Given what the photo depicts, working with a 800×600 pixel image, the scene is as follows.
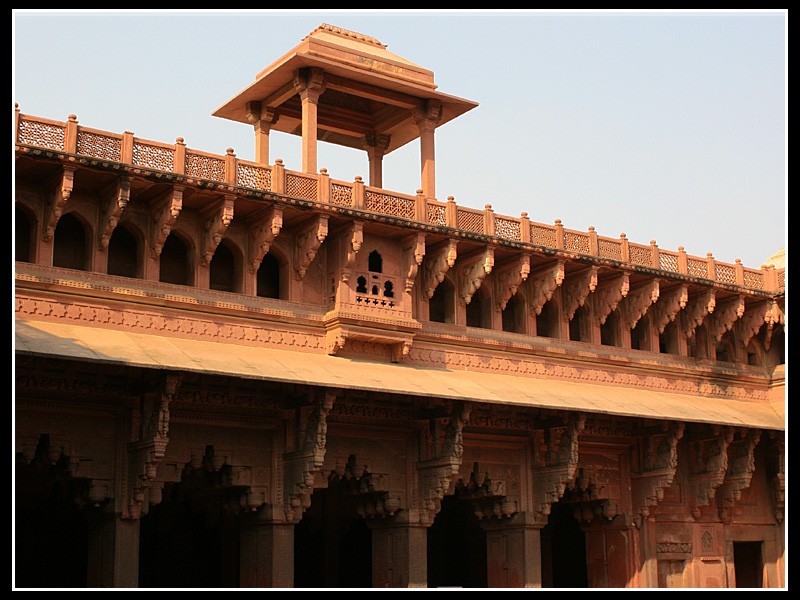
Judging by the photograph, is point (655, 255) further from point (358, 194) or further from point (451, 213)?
point (358, 194)

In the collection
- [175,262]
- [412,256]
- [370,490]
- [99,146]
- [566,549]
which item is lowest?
[566,549]

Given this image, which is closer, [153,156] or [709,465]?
[153,156]

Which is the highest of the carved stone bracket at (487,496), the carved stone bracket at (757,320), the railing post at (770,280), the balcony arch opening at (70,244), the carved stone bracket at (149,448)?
the railing post at (770,280)

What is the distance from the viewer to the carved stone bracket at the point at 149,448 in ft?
53.1

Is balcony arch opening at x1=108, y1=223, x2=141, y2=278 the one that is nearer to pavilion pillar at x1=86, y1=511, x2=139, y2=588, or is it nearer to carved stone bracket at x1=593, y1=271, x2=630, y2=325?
pavilion pillar at x1=86, y1=511, x2=139, y2=588

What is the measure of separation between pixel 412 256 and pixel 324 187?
186cm

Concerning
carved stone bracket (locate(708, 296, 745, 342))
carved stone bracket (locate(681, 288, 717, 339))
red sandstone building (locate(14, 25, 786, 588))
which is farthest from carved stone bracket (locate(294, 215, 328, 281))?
carved stone bracket (locate(708, 296, 745, 342))

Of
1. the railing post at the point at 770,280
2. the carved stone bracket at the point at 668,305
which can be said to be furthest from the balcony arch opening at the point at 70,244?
the railing post at the point at 770,280

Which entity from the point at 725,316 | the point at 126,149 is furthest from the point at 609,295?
the point at 126,149

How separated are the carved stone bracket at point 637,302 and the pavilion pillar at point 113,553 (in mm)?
9709

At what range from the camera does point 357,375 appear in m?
17.6

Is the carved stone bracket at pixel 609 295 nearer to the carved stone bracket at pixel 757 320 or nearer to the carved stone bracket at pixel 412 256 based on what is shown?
the carved stone bracket at pixel 757 320
